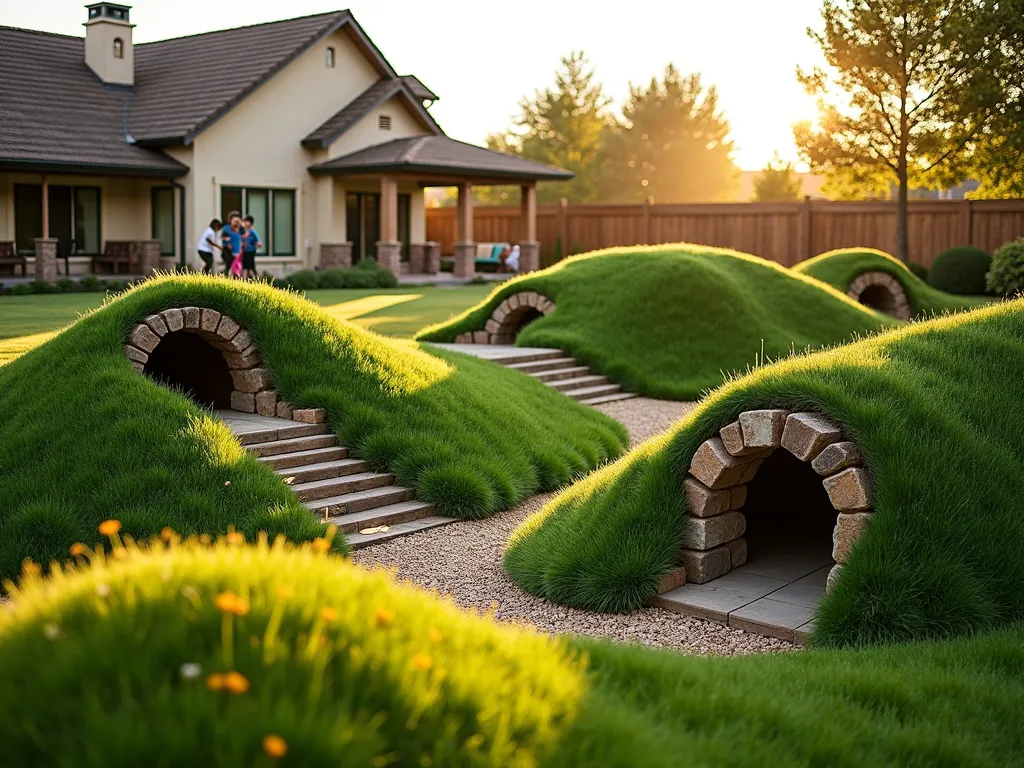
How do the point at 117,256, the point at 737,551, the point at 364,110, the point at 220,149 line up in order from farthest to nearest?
the point at 364,110, the point at 220,149, the point at 117,256, the point at 737,551

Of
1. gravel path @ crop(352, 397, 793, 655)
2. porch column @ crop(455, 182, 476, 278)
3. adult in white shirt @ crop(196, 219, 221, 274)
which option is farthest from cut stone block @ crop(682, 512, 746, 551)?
porch column @ crop(455, 182, 476, 278)

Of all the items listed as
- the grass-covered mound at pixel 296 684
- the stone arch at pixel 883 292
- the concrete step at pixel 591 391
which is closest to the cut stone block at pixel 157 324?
the concrete step at pixel 591 391

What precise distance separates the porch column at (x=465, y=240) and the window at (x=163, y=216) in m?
8.12

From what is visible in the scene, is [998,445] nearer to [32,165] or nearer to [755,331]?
[755,331]

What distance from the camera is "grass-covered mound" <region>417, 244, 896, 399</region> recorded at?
1625cm

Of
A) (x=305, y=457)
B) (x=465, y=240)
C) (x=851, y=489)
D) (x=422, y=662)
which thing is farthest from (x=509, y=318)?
(x=465, y=240)

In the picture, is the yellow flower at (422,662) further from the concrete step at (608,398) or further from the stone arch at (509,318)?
the stone arch at (509,318)

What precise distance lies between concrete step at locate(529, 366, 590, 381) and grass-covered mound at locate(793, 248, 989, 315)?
28.0 ft

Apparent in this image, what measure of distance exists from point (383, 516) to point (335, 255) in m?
23.0

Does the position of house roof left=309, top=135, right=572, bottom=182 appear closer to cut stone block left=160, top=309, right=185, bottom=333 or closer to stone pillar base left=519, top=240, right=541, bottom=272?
stone pillar base left=519, top=240, right=541, bottom=272

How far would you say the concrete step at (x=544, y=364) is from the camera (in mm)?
15344

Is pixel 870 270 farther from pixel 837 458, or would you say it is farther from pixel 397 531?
pixel 837 458

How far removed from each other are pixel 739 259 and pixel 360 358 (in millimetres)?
10255

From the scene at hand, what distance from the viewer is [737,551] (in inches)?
309
